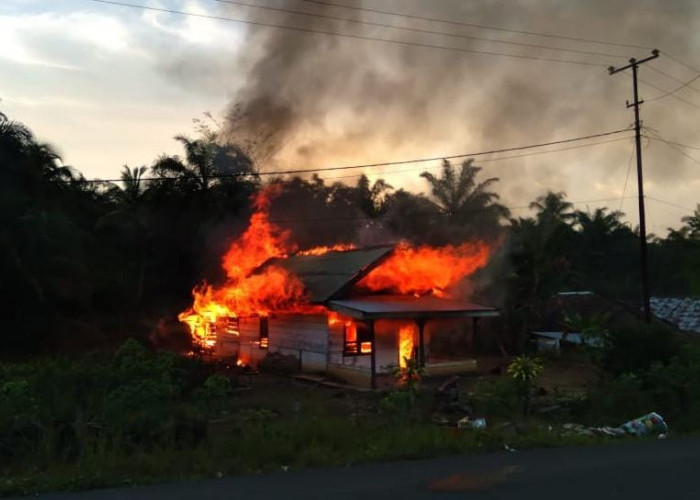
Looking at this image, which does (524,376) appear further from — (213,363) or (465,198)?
(465,198)

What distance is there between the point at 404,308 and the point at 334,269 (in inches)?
153

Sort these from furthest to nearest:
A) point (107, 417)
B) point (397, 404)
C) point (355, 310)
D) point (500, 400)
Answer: point (355, 310), point (500, 400), point (397, 404), point (107, 417)

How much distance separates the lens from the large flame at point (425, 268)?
2342 cm

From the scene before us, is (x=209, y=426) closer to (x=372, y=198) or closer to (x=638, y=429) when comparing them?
(x=638, y=429)

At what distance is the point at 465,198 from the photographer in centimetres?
3419

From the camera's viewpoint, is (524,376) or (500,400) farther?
(524,376)

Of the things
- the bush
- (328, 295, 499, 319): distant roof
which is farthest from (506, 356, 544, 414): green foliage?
(328, 295, 499, 319): distant roof

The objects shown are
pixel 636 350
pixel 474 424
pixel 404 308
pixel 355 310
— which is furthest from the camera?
pixel 404 308

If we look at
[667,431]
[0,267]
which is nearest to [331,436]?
[667,431]

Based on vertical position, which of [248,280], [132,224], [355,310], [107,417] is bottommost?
[107,417]

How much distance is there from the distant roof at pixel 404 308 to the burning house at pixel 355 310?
34mm

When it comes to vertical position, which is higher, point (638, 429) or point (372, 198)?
point (372, 198)

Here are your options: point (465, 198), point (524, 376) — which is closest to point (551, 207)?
point (465, 198)

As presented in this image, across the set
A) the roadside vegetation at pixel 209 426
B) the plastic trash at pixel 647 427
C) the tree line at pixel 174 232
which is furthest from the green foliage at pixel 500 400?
the tree line at pixel 174 232
